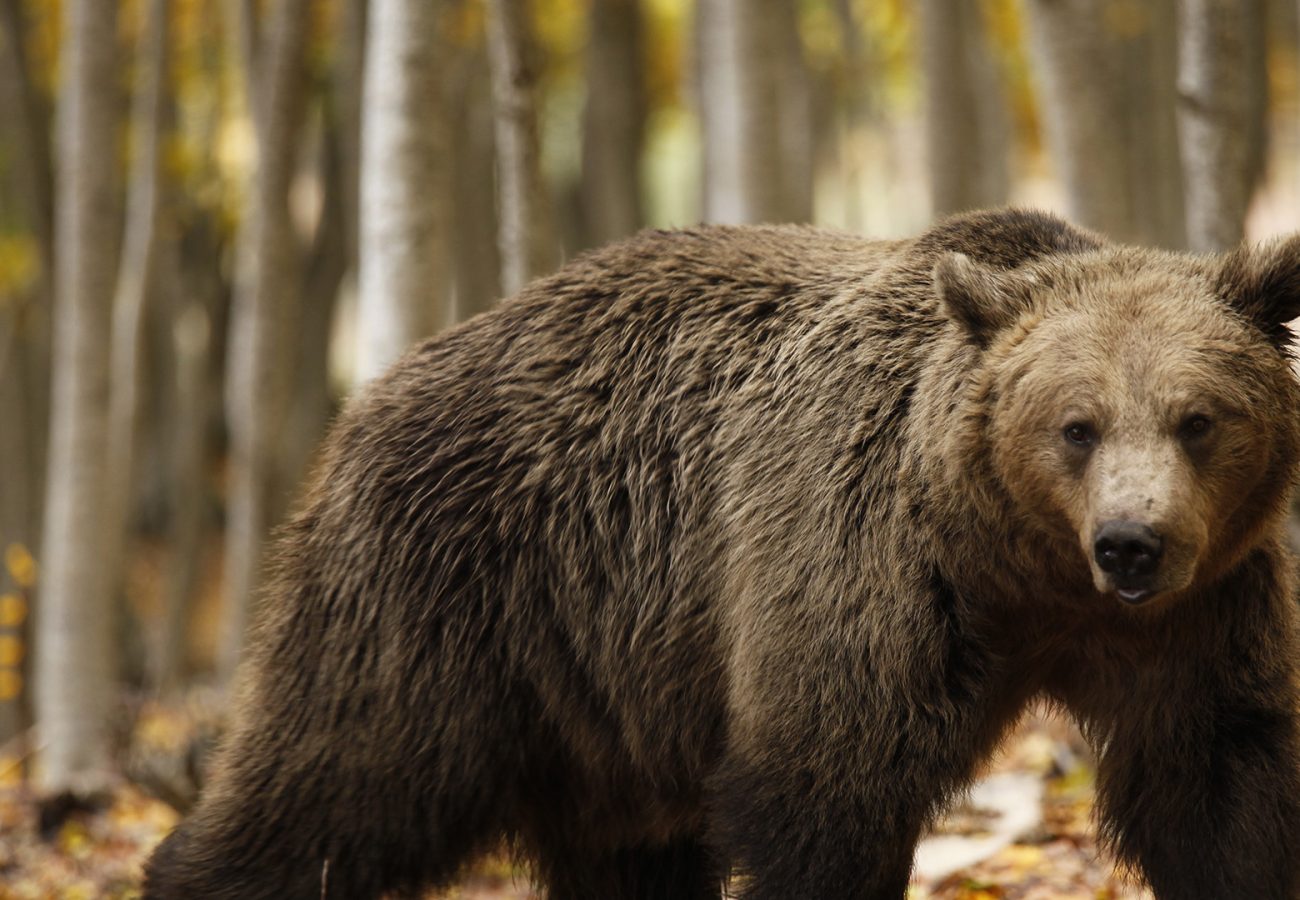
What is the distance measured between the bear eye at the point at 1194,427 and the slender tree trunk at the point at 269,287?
6825 millimetres

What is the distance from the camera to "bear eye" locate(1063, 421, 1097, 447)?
160 inches

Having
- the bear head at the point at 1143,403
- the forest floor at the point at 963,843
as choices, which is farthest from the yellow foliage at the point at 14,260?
the bear head at the point at 1143,403

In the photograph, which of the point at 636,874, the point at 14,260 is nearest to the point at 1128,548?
the point at 636,874

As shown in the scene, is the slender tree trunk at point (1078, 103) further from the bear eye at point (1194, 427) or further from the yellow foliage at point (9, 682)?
the yellow foliage at point (9, 682)

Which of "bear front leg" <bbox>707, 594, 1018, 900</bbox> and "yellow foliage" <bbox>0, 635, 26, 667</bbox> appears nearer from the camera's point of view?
"bear front leg" <bbox>707, 594, 1018, 900</bbox>

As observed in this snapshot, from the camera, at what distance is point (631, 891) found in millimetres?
5656

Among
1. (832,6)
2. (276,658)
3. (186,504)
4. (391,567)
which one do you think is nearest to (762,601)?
(391,567)

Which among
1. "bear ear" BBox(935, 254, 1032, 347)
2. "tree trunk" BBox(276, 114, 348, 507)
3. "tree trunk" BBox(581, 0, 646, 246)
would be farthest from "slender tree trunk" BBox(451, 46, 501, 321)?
"bear ear" BBox(935, 254, 1032, 347)

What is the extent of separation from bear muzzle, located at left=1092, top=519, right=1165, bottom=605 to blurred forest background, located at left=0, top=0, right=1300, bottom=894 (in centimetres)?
326

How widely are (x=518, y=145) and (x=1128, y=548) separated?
448 cm

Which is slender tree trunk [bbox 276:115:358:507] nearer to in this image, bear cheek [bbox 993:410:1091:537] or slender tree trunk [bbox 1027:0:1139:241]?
slender tree trunk [bbox 1027:0:1139:241]

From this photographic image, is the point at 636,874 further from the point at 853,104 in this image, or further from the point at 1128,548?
the point at 853,104

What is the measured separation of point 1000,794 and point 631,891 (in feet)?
8.20

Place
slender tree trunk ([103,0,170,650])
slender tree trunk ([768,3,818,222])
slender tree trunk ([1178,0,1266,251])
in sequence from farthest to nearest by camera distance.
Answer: slender tree trunk ([768,3,818,222]) < slender tree trunk ([103,0,170,650]) < slender tree trunk ([1178,0,1266,251])
